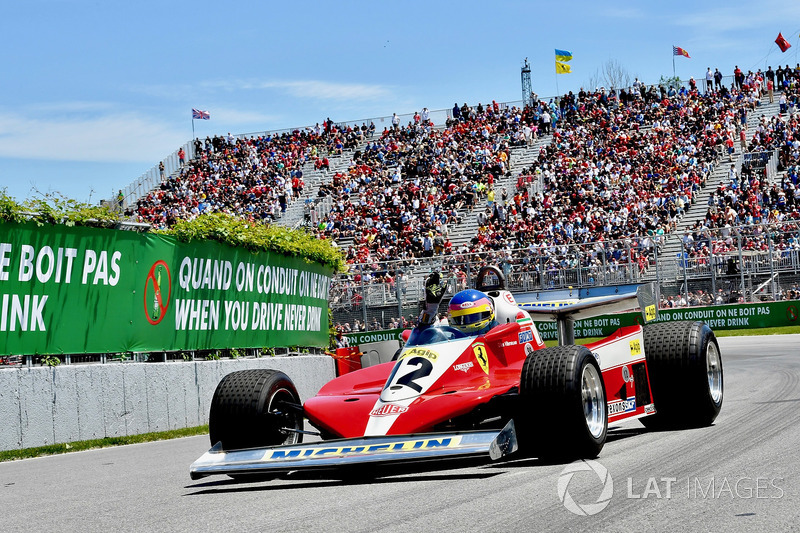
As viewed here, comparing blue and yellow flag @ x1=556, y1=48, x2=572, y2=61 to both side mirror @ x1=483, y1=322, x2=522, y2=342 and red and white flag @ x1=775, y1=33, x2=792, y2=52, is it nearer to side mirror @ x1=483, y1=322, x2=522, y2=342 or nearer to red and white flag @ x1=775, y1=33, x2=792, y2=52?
red and white flag @ x1=775, y1=33, x2=792, y2=52

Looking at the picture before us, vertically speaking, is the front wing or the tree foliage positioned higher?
the tree foliage

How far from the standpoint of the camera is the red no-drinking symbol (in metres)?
14.6

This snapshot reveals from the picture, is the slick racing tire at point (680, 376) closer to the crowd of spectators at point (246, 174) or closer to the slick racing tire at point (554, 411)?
the slick racing tire at point (554, 411)

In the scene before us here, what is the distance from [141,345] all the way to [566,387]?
8625mm

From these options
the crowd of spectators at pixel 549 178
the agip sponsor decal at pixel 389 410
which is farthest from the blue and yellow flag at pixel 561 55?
the agip sponsor decal at pixel 389 410

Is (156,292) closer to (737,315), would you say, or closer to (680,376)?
(680,376)

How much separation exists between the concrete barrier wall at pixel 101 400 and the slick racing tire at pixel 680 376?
691 centimetres

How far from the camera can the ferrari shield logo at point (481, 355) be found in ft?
27.9

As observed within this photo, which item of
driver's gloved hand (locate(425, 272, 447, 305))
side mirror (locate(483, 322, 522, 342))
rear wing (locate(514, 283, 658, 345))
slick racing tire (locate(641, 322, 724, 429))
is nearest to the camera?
side mirror (locate(483, 322, 522, 342))

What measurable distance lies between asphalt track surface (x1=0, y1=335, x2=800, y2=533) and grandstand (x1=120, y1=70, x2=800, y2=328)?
75.7 feet

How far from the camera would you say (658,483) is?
237 inches

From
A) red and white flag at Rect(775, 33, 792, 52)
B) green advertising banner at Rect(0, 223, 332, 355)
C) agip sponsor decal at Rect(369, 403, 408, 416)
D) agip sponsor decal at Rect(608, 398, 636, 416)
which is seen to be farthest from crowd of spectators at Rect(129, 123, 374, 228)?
agip sponsor decal at Rect(369, 403, 408, 416)

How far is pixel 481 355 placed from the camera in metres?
8.55

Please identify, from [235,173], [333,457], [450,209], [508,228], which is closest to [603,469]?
[333,457]
